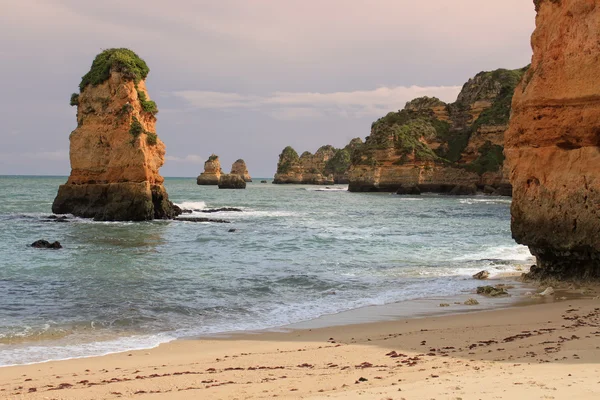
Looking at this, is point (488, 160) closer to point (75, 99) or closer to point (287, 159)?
point (75, 99)

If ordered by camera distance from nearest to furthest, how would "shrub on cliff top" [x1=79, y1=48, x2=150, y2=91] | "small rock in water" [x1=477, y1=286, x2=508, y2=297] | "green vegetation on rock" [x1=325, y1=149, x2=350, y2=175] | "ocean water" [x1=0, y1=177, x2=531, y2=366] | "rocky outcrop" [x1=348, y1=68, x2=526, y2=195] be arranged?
1. "ocean water" [x1=0, y1=177, x2=531, y2=366]
2. "small rock in water" [x1=477, y1=286, x2=508, y2=297]
3. "shrub on cliff top" [x1=79, y1=48, x2=150, y2=91]
4. "rocky outcrop" [x1=348, y1=68, x2=526, y2=195]
5. "green vegetation on rock" [x1=325, y1=149, x2=350, y2=175]

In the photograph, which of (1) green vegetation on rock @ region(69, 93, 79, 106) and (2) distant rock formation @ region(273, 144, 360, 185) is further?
(2) distant rock formation @ region(273, 144, 360, 185)

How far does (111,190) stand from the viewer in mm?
35375

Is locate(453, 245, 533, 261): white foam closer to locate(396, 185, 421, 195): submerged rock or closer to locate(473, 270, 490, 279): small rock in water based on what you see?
locate(473, 270, 490, 279): small rock in water

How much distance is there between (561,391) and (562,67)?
32.9ft

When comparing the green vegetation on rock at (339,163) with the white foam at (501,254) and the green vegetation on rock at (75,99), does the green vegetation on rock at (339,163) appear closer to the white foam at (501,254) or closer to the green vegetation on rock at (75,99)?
the green vegetation on rock at (75,99)

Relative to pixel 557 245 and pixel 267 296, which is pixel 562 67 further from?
pixel 267 296

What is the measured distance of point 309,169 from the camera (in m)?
169

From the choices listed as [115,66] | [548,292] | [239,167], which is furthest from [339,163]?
[548,292]

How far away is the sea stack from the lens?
34812 millimetres

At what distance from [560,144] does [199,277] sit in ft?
33.2

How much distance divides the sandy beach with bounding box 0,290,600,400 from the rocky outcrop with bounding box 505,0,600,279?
3.48 m

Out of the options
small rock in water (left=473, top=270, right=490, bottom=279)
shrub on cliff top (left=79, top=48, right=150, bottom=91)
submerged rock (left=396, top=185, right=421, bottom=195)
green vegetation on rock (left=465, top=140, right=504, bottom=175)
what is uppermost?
shrub on cliff top (left=79, top=48, right=150, bottom=91)

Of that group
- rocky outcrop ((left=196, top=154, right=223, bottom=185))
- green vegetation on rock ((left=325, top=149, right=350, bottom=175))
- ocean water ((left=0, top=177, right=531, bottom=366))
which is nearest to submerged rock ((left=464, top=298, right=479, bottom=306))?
ocean water ((left=0, top=177, right=531, bottom=366))
